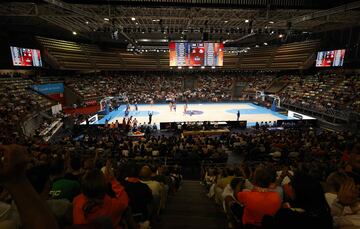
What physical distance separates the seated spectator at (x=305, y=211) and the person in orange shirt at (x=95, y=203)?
4.71 feet

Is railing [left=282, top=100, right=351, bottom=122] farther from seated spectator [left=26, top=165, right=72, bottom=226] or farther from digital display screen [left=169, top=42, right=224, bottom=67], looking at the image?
seated spectator [left=26, top=165, right=72, bottom=226]

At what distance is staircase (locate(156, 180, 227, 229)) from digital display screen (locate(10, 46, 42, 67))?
26.8 m

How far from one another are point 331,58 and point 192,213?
33.4 m

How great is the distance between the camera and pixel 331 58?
30688 mm

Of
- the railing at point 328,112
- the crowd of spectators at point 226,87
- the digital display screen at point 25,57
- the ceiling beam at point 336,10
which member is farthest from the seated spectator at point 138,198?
the digital display screen at point 25,57

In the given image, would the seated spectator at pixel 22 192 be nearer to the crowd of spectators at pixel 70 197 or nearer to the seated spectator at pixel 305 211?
the crowd of spectators at pixel 70 197

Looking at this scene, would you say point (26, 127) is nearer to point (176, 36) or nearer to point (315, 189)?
point (315, 189)

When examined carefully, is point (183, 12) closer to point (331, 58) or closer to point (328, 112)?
point (328, 112)

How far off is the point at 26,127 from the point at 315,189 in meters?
18.9

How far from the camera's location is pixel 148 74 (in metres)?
46.0

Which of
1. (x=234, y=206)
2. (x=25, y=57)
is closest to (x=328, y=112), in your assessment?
(x=234, y=206)

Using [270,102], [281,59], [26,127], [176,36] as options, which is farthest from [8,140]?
[281,59]

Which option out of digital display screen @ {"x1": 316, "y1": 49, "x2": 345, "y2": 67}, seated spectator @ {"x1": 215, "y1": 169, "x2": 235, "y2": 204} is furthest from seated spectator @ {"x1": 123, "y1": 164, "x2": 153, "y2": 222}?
digital display screen @ {"x1": 316, "y1": 49, "x2": 345, "y2": 67}

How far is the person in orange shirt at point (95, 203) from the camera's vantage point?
2139 mm
